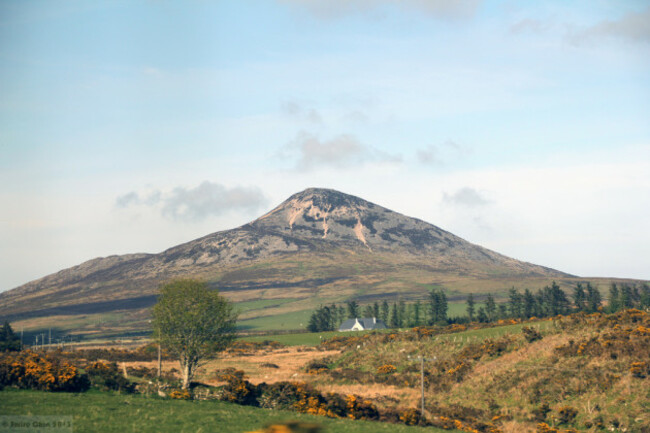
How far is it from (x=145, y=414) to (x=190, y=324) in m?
30.3

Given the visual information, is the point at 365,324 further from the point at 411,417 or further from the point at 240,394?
the point at 411,417

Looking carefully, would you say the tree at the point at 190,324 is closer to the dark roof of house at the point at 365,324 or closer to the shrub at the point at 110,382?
the shrub at the point at 110,382

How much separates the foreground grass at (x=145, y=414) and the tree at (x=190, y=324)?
20.5 meters

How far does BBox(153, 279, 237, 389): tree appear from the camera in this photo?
2534 inches

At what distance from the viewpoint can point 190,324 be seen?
64.6 metres

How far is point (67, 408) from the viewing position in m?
34.2

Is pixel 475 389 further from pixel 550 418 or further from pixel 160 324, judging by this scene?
pixel 160 324

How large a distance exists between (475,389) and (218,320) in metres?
33.9

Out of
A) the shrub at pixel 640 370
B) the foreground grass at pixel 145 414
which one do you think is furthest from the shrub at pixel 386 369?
the foreground grass at pixel 145 414

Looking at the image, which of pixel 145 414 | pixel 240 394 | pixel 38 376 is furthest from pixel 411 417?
pixel 38 376

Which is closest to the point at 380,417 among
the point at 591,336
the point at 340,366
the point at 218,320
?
the point at 218,320

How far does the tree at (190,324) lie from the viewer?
6438 centimetres

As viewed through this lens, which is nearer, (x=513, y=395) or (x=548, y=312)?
(x=513, y=395)

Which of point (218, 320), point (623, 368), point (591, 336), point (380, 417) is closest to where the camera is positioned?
point (380, 417)
